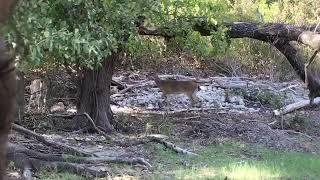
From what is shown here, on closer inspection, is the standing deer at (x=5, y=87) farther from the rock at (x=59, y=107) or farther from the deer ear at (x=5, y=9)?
the rock at (x=59, y=107)

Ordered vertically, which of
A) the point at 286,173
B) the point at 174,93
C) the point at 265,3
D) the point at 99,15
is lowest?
the point at 286,173

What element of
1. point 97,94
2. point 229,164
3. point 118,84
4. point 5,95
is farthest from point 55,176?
point 118,84

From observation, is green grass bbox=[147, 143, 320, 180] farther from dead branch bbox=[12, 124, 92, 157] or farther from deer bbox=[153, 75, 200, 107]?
deer bbox=[153, 75, 200, 107]

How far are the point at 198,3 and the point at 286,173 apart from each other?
16.2 ft

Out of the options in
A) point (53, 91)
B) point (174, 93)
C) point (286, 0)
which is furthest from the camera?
point (286, 0)

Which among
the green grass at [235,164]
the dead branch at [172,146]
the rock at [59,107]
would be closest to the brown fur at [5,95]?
the green grass at [235,164]

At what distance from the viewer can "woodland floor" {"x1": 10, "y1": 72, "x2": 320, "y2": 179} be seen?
33.6ft

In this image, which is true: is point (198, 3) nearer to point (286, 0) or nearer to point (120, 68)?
point (120, 68)

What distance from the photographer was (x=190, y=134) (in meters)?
13.3

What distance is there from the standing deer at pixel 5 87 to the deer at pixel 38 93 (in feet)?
40.8

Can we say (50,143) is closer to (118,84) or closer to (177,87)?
(177,87)

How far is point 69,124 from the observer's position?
43.5 ft

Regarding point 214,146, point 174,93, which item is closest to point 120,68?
A: point 174,93

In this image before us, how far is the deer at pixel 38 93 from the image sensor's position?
13.8 m
